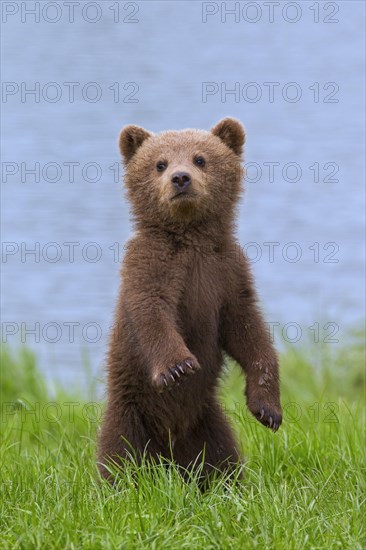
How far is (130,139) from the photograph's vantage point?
599 cm

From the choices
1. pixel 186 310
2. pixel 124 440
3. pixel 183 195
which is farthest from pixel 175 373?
pixel 183 195

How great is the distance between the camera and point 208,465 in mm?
5832

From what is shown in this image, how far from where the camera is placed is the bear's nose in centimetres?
553

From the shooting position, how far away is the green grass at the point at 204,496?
4.81 metres

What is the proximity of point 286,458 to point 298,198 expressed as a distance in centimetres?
938

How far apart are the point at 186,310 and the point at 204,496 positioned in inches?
32.6

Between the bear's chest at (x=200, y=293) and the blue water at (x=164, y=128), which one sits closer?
the bear's chest at (x=200, y=293)

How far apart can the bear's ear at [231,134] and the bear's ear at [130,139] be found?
34 cm

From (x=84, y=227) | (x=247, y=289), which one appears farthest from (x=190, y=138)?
(x=84, y=227)

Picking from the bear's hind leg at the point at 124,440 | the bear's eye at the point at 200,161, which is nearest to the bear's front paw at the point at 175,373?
the bear's hind leg at the point at 124,440

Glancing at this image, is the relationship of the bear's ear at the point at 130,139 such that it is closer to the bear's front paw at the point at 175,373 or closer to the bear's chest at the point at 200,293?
the bear's chest at the point at 200,293

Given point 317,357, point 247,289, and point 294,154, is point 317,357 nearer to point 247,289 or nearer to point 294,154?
point 247,289

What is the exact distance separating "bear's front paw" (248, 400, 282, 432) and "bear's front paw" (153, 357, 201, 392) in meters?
0.44

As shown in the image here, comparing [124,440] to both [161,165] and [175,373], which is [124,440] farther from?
[161,165]
